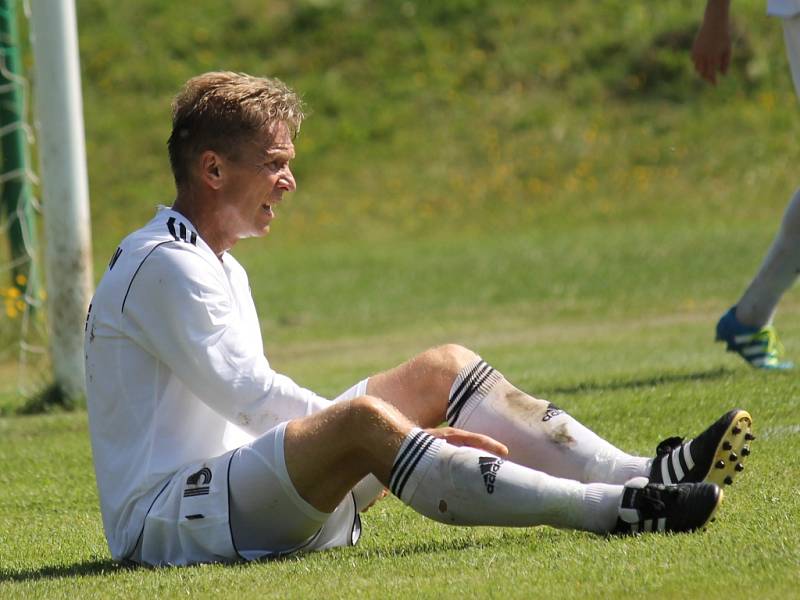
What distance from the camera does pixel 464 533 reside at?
471 cm

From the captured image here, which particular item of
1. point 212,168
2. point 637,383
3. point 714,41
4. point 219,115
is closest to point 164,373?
point 212,168

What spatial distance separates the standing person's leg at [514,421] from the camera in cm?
443

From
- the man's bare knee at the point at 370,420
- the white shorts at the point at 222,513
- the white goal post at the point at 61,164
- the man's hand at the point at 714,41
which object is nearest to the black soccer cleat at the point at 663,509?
the man's bare knee at the point at 370,420

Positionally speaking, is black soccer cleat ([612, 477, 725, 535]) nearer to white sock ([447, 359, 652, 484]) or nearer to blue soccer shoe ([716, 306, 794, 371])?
white sock ([447, 359, 652, 484])

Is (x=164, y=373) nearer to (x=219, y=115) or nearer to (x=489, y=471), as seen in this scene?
(x=219, y=115)

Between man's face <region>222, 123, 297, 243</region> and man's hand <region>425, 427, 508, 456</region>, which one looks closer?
man's hand <region>425, 427, 508, 456</region>

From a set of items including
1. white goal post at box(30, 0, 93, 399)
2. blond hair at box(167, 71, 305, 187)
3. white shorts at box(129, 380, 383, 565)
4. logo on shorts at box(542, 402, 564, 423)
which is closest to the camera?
white shorts at box(129, 380, 383, 565)

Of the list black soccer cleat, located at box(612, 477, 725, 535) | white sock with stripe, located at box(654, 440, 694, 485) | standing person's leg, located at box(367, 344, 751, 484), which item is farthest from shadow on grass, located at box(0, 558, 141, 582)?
A: white sock with stripe, located at box(654, 440, 694, 485)

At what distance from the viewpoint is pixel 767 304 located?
7688 millimetres

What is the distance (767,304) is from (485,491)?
4.03 meters

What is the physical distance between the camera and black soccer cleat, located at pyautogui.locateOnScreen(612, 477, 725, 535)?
4.08 metres

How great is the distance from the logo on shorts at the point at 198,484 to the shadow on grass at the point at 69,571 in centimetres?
34

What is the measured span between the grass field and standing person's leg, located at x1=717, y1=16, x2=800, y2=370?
0.18 metres

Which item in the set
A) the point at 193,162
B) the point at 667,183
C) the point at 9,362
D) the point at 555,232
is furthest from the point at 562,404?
the point at 667,183
